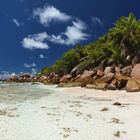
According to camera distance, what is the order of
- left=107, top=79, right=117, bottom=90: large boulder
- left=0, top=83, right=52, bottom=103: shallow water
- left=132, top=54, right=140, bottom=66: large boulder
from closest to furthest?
left=0, top=83, right=52, bottom=103: shallow water < left=107, top=79, right=117, bottom=90: large boulder < left=132, top=54, right=140, bottom=66: large boulder

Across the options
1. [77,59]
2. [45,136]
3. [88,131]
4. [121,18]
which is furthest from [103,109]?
[77,59]

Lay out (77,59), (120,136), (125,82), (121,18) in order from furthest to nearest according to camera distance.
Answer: (77,59), (121,18), (125,82), (120,136)

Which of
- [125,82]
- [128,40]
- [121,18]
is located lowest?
[125,82]

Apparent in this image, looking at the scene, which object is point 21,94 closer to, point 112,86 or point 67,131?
point 112,86

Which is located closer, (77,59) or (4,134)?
(4,134)

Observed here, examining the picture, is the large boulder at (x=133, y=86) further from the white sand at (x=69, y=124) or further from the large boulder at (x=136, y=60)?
the large boulder at (x=136, y=60)

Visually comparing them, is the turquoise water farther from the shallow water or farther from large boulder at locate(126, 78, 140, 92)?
large boulder at locate(126, 78, 140, 92)

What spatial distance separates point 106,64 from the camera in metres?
43.3

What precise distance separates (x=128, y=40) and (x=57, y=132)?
33896 mm

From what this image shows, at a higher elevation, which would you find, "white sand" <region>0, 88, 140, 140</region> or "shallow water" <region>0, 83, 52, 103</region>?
"shallow water" <region>0, 83, 52, 103</region>

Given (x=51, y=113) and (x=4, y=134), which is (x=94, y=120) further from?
(x=4, y=134)

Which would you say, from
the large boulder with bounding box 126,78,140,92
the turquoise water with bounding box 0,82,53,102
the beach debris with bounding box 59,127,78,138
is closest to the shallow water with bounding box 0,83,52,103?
the turquoise water with bounding box 0,82,53,102

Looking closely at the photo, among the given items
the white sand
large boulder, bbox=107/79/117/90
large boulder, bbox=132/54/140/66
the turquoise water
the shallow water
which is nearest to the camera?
the white sand

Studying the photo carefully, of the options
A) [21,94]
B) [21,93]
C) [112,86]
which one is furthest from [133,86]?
[21,93]
